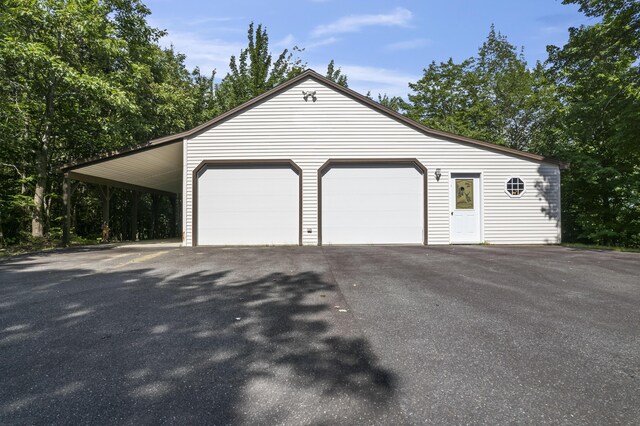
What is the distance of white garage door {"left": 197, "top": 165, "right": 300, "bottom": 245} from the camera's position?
10336 millimetres

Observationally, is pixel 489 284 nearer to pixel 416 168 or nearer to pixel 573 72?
pixel 416 168

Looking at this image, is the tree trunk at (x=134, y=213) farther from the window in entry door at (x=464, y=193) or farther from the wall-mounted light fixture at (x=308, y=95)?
the window in entry door at (x=464, y=193)

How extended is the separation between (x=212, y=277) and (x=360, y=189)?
247 inches

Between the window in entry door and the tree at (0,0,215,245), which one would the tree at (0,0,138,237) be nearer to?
the tree at (0,0,215,245)

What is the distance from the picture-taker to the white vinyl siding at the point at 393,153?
10430 millimetres

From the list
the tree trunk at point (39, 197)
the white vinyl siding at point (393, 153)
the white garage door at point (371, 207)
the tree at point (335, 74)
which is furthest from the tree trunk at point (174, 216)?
the tree at point (335, 74)

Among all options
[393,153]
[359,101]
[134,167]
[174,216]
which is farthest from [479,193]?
[174,216]

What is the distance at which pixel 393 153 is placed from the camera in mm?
10461

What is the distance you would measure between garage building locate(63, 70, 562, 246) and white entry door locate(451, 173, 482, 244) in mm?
32

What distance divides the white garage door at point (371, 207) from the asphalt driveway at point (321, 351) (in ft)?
17.8

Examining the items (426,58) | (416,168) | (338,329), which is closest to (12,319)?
(338,329)

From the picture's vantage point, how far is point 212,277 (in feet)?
17.1

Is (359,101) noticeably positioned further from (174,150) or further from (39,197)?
(39,197)

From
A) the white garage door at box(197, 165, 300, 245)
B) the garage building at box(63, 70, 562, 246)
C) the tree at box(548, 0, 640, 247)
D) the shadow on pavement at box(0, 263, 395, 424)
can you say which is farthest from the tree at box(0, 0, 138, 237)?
the tree at box(548, 0, 640, 247)
